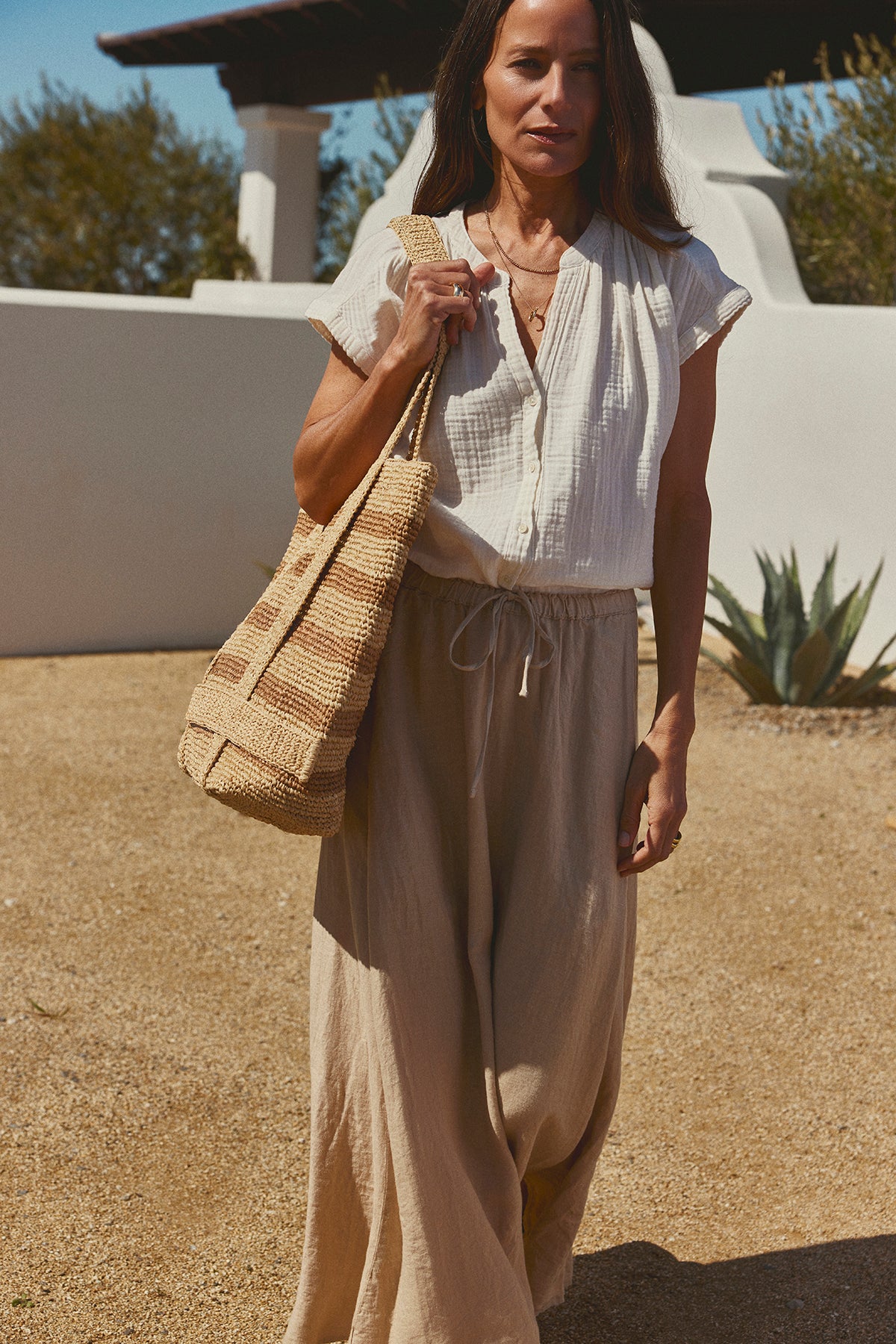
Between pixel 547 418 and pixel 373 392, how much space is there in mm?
229

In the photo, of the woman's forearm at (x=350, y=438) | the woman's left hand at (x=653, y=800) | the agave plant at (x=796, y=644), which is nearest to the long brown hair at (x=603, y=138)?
the woman's forearm at (x=350, y=438)

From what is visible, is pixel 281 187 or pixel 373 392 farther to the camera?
pixel 281 187

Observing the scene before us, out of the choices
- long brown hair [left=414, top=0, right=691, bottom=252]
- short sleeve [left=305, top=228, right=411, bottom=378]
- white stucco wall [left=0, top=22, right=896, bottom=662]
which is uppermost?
long brown hair [left=414, top=0, right=691, bottom=252]

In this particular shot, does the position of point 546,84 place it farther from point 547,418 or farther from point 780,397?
point 780,397

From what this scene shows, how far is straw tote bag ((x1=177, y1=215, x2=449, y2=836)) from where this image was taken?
168 centimetres

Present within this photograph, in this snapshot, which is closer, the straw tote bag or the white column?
the straw tote bag

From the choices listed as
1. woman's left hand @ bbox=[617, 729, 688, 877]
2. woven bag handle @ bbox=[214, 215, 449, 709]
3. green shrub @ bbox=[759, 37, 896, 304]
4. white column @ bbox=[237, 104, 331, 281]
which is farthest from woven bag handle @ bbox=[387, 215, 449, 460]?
white column @ bbox=[237, 104, 331, 281]

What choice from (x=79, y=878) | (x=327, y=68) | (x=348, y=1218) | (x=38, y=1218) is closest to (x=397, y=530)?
(x=348, y=1218)

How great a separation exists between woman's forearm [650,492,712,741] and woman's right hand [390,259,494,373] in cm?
44

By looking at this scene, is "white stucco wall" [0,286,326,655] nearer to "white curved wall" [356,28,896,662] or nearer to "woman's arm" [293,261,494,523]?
"white curved wall" [356,28,896,662]

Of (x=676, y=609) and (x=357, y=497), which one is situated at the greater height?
(x=357, y=497)

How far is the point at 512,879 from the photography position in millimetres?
1834

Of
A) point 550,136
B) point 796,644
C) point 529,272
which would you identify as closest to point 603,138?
point 550,136

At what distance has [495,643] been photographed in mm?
1782
